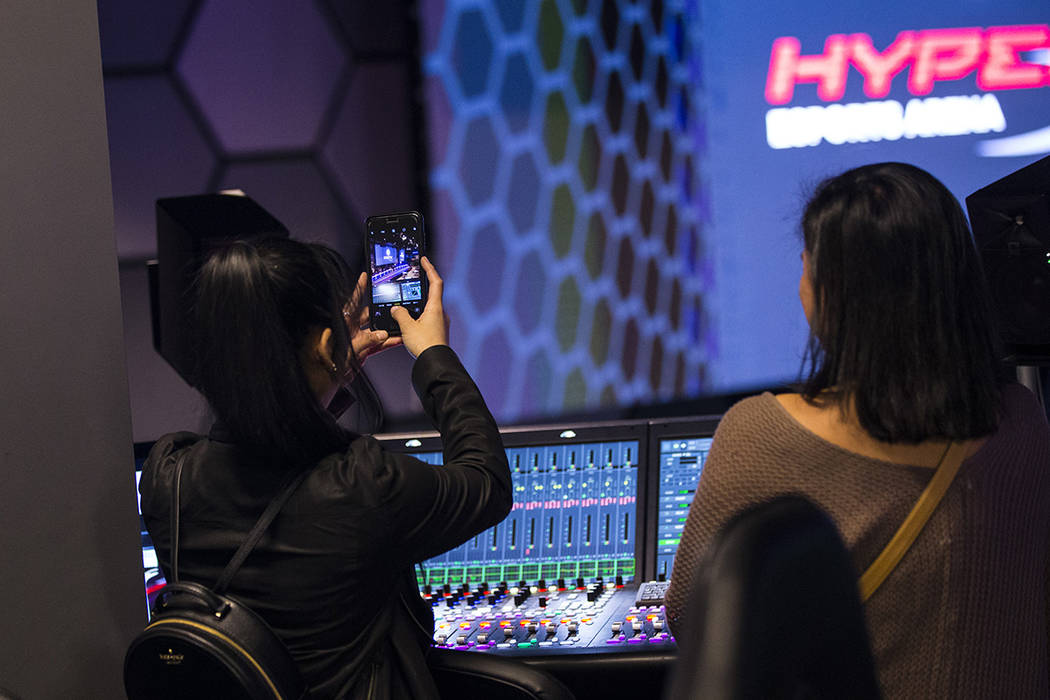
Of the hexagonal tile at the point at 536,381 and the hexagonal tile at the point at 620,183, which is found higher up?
the hexagonal tile at the point at 620,183

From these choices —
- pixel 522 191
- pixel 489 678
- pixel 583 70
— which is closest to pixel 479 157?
pixel 522 191

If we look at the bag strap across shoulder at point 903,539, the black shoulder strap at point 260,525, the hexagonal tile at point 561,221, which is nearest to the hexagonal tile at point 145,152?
the hexagonal tile at point 561,221

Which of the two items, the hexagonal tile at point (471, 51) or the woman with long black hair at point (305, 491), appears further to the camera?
the hexagonal tile at point (471, 51)

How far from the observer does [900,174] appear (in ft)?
3.38

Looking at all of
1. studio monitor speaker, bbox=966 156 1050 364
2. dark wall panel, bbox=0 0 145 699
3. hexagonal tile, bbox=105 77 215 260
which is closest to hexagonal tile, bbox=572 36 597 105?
hexagonal tile, bbox=105 77 215 260

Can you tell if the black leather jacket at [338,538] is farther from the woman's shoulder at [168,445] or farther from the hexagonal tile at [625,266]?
the hexagonal tile at [625,266]

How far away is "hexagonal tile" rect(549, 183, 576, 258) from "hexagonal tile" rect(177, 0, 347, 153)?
792 mm

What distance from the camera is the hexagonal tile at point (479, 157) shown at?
2832mm

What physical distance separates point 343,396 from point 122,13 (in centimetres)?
180

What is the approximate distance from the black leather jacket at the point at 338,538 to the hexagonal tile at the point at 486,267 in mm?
1473

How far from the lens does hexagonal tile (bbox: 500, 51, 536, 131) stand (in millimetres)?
2842

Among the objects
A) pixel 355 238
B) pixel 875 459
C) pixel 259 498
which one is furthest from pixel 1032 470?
pixel 355 238

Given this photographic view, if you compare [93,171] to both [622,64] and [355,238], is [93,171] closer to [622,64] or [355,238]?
[355,238]

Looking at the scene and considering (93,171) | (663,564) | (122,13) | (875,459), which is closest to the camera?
(875,459)
